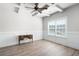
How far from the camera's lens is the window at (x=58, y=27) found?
1.55 meters

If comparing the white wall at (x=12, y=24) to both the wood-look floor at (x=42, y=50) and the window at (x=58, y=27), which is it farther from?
the window at (x=58, y=27)

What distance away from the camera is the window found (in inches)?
61.2

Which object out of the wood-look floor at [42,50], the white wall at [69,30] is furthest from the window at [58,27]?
the wood-look floor at [42,50]

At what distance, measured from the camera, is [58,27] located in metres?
1.55

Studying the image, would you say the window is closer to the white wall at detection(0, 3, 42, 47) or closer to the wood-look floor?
the wood-look floor

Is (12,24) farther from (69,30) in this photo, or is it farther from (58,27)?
(69,30)

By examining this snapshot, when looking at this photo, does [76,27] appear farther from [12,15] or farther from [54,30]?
[12,15]

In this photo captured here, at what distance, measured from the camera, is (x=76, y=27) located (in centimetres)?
148

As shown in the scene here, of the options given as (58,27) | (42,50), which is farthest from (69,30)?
(42,50)

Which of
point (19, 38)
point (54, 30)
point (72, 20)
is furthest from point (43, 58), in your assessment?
point (19, 38)

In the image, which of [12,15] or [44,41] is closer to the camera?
[44,41]

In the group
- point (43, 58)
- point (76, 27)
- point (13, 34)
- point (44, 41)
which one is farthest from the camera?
point (13, 34)

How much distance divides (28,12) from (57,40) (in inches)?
46.1

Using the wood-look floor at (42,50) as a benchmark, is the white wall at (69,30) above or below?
above
